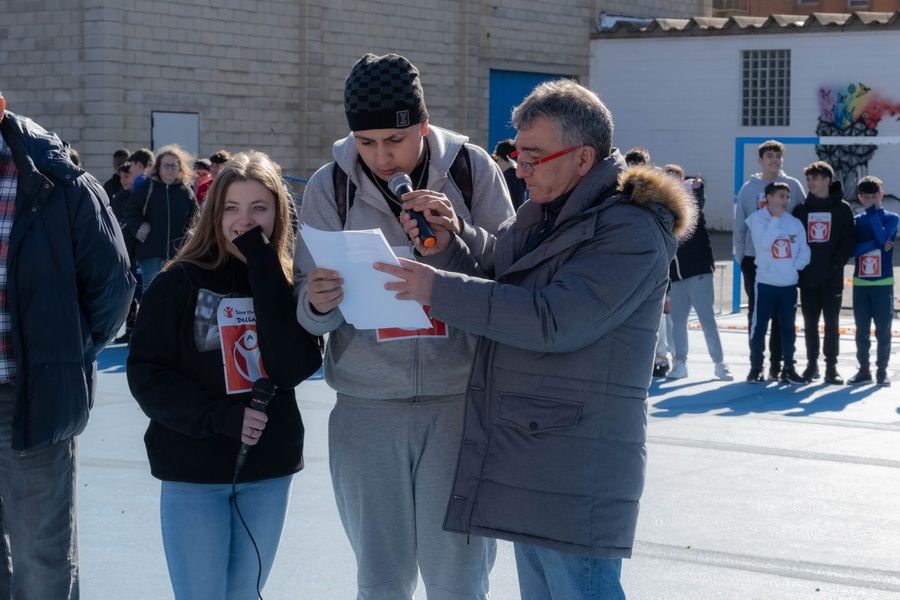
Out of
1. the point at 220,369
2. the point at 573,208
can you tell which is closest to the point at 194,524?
the point at 220,369

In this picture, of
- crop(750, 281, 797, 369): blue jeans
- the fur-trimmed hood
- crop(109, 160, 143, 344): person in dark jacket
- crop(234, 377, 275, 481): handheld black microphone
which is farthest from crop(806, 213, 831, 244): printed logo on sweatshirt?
crop(234, 377, 275, 481): handheld black microphone

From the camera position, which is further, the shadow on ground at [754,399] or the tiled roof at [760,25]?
the tiled roof at [760,25]

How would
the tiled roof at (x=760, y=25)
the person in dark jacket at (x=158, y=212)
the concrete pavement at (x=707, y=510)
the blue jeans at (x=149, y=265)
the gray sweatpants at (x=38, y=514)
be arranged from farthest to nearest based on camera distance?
the tiled roof at (x=760, y=25), the blue jeans at (x=149, y=265), the person in dark jacket at (x=158, y=212), the concrete pavement at (x=707, y=510), the gray sweatpants at (x=38, y=514)

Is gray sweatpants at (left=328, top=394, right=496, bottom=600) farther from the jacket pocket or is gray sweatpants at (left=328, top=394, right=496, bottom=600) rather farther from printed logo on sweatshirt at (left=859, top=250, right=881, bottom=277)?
printed logo on sweatshirt at (left=859, top=250, right=881, bottom=277)

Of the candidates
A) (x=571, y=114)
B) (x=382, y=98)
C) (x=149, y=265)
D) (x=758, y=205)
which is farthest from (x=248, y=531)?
(x=149, y=265)

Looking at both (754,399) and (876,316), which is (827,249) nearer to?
(876,316)

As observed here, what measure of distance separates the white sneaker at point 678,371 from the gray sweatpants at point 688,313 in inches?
1.8

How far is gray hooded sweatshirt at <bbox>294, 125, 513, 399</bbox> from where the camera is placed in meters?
3.45

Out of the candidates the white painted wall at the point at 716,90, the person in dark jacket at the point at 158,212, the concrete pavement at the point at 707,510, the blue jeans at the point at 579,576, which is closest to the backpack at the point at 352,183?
the blue jeans at the point at 579,576

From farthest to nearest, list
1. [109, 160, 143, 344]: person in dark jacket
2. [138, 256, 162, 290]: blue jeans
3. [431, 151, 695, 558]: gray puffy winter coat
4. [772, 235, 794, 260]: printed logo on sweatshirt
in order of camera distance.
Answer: [109, 160, 143, 344]: person in dark jacket, [138, 256, 162, 290]: blue jeans, [772, 235, 794, 260]: printed logo on sweatshirt, [431, 151, 695, 558]: gray puffy winter coat

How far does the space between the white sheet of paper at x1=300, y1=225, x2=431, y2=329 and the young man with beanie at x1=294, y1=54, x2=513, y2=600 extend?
0.43 feet

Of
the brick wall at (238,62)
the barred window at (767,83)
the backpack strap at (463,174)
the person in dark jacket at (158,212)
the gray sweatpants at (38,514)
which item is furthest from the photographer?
the barred window at (767,83)

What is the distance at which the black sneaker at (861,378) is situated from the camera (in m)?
10.9

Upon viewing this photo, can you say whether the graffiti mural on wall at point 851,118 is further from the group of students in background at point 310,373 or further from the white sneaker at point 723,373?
the group of students in background at point 310,373
